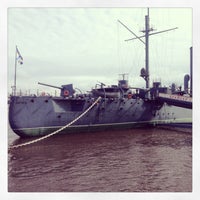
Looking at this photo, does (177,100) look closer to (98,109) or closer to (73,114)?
(98,109)

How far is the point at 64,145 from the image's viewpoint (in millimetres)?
17969

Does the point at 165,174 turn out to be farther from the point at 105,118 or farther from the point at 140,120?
the point at 140,120

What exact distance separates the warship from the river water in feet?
5.94

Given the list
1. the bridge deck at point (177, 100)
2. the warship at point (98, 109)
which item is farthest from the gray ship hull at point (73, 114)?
the bridge deck at point (177, 100)

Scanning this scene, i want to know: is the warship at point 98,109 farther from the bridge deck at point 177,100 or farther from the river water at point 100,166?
the river water at point 100,166

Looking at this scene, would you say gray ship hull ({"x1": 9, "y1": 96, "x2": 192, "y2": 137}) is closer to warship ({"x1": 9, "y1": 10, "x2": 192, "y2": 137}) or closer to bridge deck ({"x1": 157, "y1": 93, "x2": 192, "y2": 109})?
warship ({"x1": 9, "y1": 10, "x2": 192, "y2": 137})

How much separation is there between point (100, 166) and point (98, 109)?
11.0 m

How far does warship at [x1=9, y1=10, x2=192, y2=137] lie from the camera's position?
2061 centimetres

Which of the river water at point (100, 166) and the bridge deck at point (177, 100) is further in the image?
the bridge deck at point (177, 100)

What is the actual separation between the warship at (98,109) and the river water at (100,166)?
1.81 metres

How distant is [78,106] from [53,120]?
2858 millimetres

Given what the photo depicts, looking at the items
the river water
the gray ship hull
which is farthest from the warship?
the river water

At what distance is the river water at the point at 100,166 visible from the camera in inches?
420
